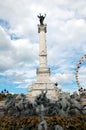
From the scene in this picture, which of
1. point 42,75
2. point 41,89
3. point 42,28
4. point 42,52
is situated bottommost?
point 41,89

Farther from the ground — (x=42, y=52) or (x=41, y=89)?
(x=42, y=52)

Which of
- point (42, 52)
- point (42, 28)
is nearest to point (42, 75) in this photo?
point (42, 52)

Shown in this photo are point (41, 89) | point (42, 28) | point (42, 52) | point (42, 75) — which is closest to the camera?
point (41, 89)

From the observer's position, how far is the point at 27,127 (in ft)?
103

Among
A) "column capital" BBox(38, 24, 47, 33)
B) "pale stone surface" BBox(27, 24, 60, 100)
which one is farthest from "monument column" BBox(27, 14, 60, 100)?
"column capital" BBox(38, 24, 47, 33)

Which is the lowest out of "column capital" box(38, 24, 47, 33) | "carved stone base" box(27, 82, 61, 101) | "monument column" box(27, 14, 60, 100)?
"carved stone base" box(27, 82, 61, 101)

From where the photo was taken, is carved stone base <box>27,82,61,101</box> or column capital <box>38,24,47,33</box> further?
column capital <box>38,24,47,33</box>

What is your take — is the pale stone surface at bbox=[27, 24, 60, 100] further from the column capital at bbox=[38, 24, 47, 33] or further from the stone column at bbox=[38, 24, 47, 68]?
the column capital at bbox=[38, 24, 47, 33]

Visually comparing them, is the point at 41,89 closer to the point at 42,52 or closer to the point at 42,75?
the point at 42,75

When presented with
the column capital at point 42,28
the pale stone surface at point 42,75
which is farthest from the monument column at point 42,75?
the column capital at point 42,28

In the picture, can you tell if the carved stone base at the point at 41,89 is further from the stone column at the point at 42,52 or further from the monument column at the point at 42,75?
the stone column at the point at 42,52

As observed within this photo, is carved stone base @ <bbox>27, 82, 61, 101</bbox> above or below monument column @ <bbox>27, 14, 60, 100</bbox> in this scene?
below

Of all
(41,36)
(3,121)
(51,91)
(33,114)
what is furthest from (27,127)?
(41,36)

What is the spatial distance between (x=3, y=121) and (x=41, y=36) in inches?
1192
